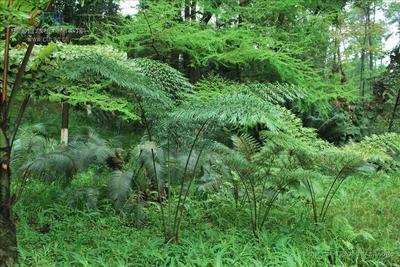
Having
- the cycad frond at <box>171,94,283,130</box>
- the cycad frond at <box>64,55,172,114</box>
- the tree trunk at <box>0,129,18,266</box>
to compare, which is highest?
the cycad frond at <box>64,55,172,114</box>

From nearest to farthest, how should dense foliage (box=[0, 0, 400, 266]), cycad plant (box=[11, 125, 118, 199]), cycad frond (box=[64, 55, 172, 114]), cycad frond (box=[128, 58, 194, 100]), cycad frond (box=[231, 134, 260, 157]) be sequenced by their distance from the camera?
1. dense foliage (box=[0, 0, 400, 266])
2. cycad frond (box=[64, 55, 172, 114])
3. cycad frond (box=[128, 58, 194, 100])
4. cycad frond (box=[231, 134, 260, 157])
5. cycad plant (box=[11, 125, 118, 199])

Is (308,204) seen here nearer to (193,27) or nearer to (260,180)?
(260,180)

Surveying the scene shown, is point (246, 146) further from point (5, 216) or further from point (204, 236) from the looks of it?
point (5, 216)

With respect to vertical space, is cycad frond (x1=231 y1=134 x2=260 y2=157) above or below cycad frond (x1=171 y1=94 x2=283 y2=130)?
below

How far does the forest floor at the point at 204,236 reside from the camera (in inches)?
131

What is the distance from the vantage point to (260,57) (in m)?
7.19

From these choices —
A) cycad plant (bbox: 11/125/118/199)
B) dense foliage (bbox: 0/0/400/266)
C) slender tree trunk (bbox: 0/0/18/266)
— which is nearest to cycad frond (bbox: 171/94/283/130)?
dense foliage (bbox: 0/0/400/266)

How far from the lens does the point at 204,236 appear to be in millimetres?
4004

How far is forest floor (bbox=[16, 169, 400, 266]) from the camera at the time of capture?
333 centimetres

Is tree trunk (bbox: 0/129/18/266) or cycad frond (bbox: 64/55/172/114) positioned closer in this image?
tree trunk (bbox: 0/129/18/266)

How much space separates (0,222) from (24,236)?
100 cm

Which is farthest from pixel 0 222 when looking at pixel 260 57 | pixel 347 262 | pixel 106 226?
pixel 260 57

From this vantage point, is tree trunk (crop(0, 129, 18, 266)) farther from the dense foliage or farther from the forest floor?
the forest floor

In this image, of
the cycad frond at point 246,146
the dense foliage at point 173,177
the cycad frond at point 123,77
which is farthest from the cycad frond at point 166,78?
the cycad frond at point 246,146
